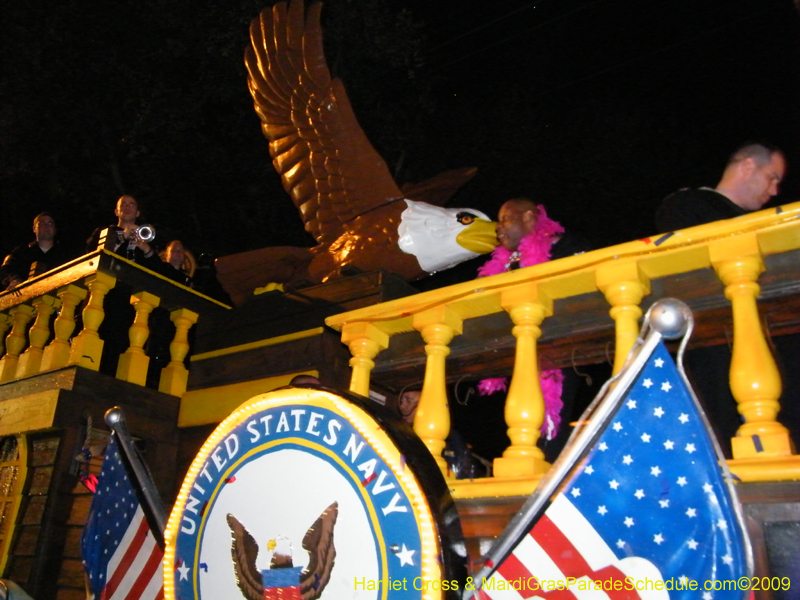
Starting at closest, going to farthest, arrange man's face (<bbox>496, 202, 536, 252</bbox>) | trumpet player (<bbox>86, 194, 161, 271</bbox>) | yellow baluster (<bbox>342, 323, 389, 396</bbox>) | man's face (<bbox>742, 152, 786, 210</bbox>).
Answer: yellow baluster (<bbox>342, 323, 389, 396</bbox>) < man's face (<bbox>742, 152, 786, 210</bbox>) < man's face (<bbox>496, 202, 536, 252</bbox>) < trumpet player (<bbox>86, 194, 161, 271</bbox>)

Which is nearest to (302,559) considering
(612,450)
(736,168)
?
(612,450)

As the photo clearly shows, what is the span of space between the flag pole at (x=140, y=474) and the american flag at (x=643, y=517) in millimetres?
1545

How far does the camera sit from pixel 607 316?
6.81 ft

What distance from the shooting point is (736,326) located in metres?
1.65

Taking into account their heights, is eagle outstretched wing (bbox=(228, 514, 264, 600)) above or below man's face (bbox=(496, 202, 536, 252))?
below

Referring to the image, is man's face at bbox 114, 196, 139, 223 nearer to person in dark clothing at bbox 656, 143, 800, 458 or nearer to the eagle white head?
the eagle white head

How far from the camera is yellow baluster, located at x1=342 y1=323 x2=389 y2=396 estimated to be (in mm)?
2303

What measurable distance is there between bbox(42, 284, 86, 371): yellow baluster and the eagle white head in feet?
7.34

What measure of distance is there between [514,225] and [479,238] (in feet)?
0.65

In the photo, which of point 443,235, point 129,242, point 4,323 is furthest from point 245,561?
point 4,323

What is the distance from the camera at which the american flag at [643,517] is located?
126 centimetres

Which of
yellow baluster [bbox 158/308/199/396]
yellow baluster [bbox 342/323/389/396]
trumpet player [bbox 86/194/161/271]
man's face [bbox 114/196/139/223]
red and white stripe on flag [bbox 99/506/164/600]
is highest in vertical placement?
man's face [bbox 114/196/139/223]

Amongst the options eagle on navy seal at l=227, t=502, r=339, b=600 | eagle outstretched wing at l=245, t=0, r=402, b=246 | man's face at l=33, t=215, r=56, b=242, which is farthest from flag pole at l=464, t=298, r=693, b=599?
man's face at l=33, t=215, r=56, b=242

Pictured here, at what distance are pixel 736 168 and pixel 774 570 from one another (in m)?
1.59
